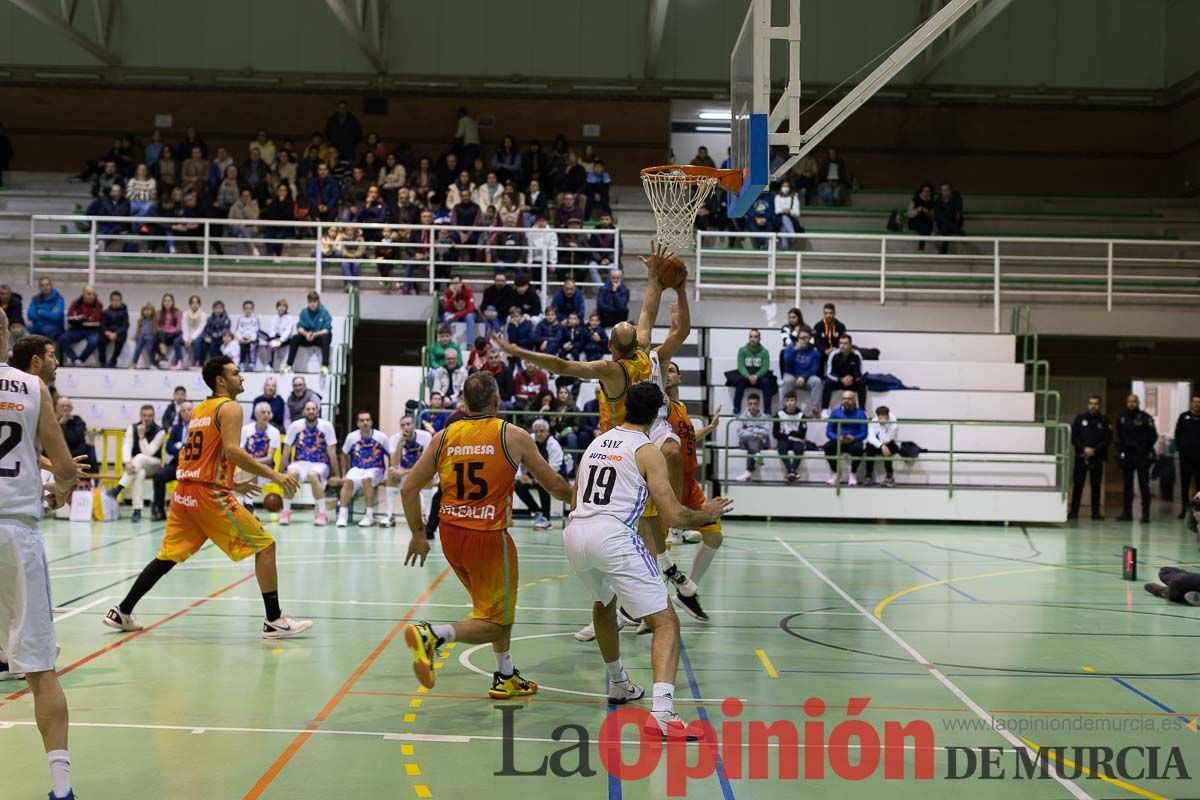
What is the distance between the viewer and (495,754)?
5754mm

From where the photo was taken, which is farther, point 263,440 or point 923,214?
point 923,214

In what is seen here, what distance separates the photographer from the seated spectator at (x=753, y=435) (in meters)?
18.2

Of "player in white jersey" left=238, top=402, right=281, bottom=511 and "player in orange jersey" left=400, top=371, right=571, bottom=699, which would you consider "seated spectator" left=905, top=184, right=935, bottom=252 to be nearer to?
"player in white jersey" left=238, top=402, right=281, bottom=511

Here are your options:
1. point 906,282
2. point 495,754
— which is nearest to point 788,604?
point 495,754

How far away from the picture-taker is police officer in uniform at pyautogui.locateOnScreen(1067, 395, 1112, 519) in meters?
19.2

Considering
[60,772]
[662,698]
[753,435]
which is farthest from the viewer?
[753,435]

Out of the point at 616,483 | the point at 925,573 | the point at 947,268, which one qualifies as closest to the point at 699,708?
the point at 616,483

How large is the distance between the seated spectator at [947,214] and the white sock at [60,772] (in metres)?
21.3

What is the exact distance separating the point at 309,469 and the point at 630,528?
10.9 m

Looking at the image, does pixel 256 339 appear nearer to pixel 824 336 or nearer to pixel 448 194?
pixel 448 194

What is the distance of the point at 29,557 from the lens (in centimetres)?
492

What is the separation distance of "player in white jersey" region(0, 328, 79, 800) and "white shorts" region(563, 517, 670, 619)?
257cm

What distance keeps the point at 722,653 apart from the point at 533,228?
14.2m

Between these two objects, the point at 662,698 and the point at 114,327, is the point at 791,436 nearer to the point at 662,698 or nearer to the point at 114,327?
the point at 114,327
